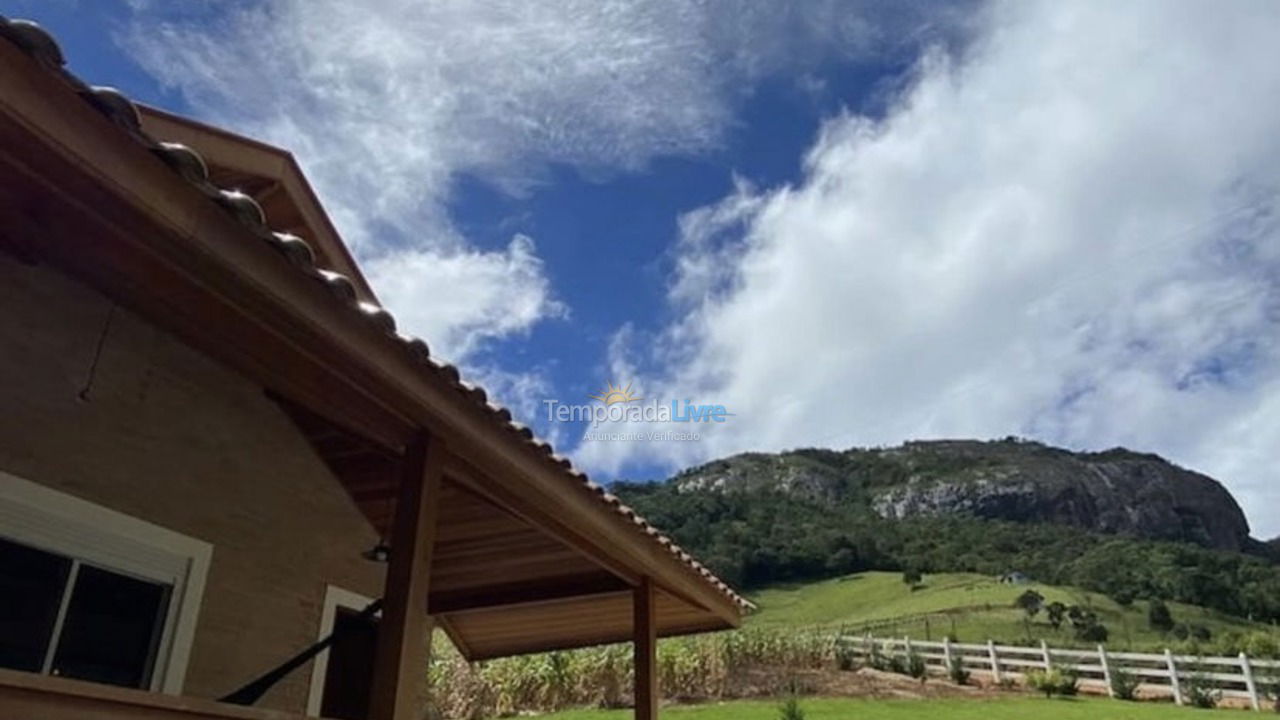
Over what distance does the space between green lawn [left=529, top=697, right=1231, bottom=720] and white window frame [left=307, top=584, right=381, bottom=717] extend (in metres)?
10.1

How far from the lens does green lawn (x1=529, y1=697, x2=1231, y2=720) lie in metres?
14.8

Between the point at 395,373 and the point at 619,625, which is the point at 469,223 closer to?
the point at 619,625

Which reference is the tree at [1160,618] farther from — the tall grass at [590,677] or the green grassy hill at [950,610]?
the tall grass at [590,677]

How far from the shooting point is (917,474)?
277ft

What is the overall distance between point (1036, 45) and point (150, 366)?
9656 mm

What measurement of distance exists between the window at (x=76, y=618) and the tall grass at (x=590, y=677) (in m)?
11.2

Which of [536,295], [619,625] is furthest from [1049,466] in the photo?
[619,625]

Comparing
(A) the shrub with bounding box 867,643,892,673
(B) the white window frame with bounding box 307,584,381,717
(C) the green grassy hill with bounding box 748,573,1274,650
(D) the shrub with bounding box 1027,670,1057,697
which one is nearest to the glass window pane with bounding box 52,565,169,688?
(B) the white window frame with bounding box 307,584,381,717

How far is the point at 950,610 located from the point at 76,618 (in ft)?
127

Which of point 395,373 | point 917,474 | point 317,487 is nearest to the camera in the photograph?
point 395,373

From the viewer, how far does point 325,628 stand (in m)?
5.21

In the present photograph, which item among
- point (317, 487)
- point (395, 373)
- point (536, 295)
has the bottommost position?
point (395, 373)

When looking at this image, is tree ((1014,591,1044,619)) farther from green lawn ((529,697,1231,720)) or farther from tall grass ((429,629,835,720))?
tall grass ((429,629,835,720))

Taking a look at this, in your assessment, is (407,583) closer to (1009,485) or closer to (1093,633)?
(1093,633)
